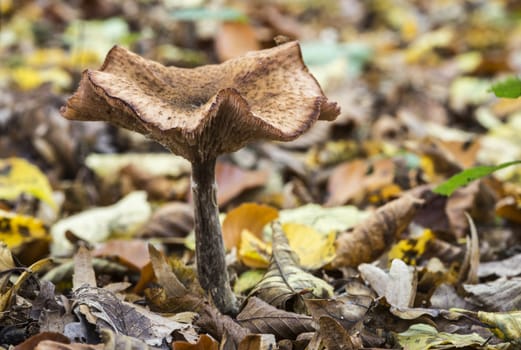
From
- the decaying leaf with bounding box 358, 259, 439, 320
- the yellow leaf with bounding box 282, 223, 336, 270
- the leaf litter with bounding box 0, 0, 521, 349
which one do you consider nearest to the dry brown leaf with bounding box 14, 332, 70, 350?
the leaf litter with bounding box 0, 0, 521, 349

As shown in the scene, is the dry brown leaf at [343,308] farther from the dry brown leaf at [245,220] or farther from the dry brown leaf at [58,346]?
the dry brown leaf at [245,220]

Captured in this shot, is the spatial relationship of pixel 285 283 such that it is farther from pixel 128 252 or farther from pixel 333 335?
pixel 128 252

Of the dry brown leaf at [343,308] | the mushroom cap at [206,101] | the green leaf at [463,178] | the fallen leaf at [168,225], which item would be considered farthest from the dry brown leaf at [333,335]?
the fallen leaf at [168,225]

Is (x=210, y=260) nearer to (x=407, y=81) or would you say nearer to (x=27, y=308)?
(x=27, y=308)

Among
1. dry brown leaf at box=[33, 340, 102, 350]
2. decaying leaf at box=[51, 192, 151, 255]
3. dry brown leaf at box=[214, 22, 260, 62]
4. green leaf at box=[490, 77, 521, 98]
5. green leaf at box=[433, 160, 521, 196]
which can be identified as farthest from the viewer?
dry brown leaf at box=[214, 22, 260, 62]

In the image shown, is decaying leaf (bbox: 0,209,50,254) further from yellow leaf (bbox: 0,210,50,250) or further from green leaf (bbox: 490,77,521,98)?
green leaf (bbox: 490,77,521,98)

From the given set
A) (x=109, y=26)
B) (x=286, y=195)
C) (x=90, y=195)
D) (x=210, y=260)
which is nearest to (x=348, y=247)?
(x=210, y=260)
